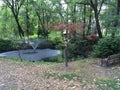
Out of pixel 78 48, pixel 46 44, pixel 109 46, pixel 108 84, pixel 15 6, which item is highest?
pixel 15 6

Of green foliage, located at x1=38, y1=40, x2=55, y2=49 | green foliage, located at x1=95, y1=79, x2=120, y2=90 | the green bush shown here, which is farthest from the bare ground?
green foliage, located at x1=38, y1=40, x2=55, y2=49

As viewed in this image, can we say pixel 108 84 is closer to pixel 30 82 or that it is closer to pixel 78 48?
pixel 30 82

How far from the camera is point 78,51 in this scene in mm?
12039

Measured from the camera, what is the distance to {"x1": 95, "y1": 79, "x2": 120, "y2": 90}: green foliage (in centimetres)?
548

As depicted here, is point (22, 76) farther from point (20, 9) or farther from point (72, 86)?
point (20, 9)

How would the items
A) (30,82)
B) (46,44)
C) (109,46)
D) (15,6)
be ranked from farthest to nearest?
(15,6) → (46,44) → (109,46) → (30,82)

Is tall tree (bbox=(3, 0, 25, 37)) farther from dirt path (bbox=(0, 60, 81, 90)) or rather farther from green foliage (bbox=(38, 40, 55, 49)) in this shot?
dirt path (bbox=(0, 60, 81, 90))

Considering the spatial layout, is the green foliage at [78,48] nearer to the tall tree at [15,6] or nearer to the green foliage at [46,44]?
the green foliage at [46,44]

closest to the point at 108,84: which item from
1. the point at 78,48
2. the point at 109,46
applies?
the point at 109,46

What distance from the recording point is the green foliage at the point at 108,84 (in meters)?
5.48

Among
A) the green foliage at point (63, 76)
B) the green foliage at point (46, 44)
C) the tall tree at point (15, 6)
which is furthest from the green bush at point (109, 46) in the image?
the tall tree at point (15, 6)

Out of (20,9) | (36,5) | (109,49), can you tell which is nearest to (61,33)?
(109,49)

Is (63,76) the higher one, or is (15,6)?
(15,6)

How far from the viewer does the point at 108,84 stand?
229 inches
